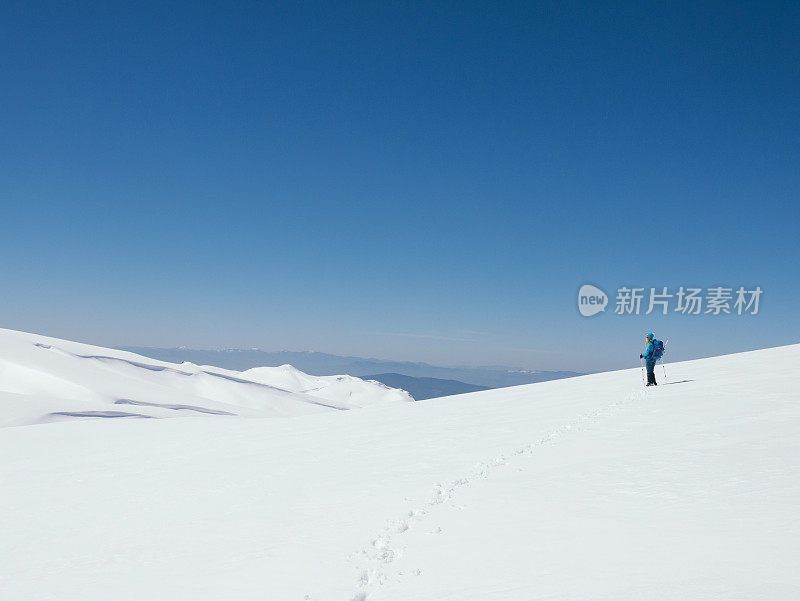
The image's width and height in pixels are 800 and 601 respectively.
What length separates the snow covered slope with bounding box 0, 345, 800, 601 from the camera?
5625 mm

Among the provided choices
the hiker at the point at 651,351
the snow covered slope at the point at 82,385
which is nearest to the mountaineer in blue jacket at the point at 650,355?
the hiker at the point at 651,351

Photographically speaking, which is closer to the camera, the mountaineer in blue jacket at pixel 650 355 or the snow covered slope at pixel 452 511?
the snow covered slope at pixel 452 511

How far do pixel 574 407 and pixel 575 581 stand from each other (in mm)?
12237

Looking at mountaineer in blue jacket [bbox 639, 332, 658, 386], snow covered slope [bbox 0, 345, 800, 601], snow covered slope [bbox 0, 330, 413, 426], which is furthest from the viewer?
snow covered slope [bbox 0, 330, 413, 426]

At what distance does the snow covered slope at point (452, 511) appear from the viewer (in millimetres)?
5625

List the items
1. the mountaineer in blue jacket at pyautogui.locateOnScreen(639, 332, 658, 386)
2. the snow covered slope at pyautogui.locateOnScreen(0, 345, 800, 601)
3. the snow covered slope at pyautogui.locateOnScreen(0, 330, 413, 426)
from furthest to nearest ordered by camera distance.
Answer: the snow covered slope at pyautogui.locateOnScreen(0, 330, 413, 426) < the mountaineer in blue jacket at pyautogui.locateOnScreen(639, 332, 658, 386) < the snow covered slope at pyautogui.locateOnScreen(0, 345, 800, 601)

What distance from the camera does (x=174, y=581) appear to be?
716 centimetres

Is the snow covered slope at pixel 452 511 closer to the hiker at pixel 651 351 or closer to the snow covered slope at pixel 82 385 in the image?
the hiker at pixel 651 351

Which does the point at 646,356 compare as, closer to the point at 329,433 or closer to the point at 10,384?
the point at 329,433

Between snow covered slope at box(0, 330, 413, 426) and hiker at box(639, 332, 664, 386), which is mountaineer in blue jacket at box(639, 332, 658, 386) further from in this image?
snow covered slope at box(0, 330, 413, 426)

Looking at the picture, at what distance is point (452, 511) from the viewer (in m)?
8.22

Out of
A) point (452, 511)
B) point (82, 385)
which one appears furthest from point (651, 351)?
point (82, 385)

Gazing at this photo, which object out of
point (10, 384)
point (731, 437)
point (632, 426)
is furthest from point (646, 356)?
point (10, 384)

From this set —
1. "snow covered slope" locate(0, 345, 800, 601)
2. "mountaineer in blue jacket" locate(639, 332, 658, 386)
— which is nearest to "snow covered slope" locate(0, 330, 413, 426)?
"snow covered slope" locate(0, 345, 800, 601)
